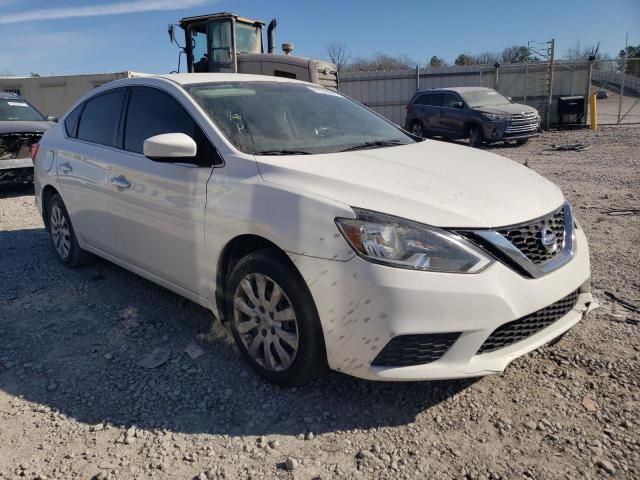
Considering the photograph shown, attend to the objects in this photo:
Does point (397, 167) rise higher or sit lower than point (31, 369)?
higher

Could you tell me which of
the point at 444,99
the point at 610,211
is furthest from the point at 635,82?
the point at 610,211

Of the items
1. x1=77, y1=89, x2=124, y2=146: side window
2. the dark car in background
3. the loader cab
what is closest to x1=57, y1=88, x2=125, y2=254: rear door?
x1=77, y1=89, x2=124, y2=146: side window

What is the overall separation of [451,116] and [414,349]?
14.5 metres

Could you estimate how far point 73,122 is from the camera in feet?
16.0

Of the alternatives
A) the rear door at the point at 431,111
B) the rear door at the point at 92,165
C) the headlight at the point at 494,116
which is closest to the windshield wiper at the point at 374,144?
the rear door at the point at 92,165

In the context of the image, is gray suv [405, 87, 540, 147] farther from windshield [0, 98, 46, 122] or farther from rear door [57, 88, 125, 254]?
rear door [57, 88, 125, 254]

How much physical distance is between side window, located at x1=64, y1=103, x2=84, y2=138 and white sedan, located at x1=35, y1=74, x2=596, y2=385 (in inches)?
36.9

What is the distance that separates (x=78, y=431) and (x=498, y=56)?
44014 millimetres

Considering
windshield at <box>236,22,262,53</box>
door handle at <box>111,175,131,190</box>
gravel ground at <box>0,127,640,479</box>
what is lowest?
gravel ground at <box>0,127,640,479</box>

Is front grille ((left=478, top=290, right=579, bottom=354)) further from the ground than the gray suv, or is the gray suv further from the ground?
the gray suv

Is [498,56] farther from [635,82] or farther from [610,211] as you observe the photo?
[610,211]

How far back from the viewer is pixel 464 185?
9.27 ft

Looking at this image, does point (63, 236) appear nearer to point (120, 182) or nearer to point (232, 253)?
point (120, 182)

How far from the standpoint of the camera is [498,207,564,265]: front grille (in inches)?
101
